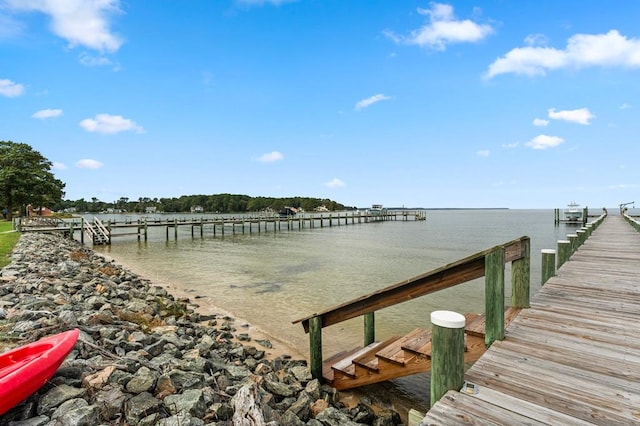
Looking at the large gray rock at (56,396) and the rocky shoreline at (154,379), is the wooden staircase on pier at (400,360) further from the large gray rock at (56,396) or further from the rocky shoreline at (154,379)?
the large gray rock at (56,396)

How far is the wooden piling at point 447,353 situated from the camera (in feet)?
7.92

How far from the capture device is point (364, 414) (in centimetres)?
410

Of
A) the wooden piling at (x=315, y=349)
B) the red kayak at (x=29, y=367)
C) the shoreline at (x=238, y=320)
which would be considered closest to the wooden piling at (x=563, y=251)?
the wooden piling at (x=315, y=349)

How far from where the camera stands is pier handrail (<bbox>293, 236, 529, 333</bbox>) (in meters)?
2.95

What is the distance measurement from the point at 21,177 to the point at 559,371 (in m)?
46.7

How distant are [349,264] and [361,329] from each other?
33.7 feet

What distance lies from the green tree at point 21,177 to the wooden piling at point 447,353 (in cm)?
4502

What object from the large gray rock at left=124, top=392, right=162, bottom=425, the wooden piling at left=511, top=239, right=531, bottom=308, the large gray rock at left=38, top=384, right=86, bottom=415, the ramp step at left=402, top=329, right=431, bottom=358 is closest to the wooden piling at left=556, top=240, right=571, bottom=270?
the wooden piling at left=511, top=239, right=531, bottom=308

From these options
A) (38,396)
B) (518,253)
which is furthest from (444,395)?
(38,396)

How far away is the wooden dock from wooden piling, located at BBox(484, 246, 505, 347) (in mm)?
101

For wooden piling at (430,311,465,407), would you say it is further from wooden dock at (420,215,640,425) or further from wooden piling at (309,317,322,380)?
wooden piling at (309,317,322,380)

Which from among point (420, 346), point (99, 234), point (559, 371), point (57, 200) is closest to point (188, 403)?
point (420, 346)

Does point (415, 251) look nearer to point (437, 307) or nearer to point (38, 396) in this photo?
point (437, 307)

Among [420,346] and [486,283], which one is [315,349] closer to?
[420,346]
